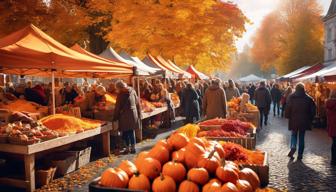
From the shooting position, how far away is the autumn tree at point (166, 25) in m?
20.3

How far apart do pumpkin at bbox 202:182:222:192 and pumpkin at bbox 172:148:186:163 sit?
0.60 m

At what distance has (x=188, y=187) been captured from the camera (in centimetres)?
385

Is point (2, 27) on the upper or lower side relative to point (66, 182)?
upper

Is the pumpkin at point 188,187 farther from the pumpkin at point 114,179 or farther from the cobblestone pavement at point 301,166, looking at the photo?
the cobblestone pavement at point 301,166

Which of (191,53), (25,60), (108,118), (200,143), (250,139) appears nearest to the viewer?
(200,143)

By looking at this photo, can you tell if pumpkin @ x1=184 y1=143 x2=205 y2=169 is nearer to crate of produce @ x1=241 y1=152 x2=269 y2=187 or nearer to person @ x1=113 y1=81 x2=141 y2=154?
crate of produce @ x1=241 y1=152 x2=269 y2=187

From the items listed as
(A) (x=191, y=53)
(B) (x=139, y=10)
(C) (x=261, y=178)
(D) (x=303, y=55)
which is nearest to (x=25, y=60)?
(C) (x=261, y=178)

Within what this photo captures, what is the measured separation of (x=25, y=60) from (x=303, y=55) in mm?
40036

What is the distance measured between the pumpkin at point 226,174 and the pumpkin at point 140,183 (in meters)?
0.77

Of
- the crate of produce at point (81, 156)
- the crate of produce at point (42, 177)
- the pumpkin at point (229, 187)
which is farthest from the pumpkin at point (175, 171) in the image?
the crate of produce at point (81, 156)

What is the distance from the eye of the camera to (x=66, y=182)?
7.36 m

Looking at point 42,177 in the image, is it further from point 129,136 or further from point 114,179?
point 114,179

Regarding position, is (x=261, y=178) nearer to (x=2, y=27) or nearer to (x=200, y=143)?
(x=200, y=143)

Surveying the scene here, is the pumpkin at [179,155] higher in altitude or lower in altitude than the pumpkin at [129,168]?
higher
